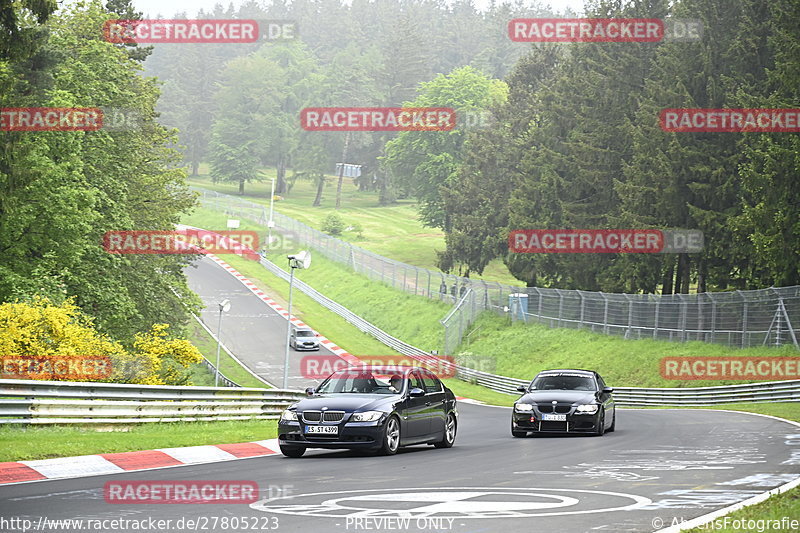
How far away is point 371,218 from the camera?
130500mm

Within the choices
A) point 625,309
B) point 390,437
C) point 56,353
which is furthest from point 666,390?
point 390,437

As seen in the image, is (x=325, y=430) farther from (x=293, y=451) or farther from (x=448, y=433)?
(x=448, y=433)

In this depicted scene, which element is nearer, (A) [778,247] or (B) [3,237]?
(B) [3,237]

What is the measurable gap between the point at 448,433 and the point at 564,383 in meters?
4.54

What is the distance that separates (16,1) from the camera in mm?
23641

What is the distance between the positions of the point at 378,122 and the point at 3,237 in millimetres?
108491

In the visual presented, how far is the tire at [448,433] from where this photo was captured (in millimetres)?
18891

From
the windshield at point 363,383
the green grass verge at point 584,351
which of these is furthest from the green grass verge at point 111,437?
the green grass verge at point 584,351

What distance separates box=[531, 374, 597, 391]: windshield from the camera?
2248 centimetres

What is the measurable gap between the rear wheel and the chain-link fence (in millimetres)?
26704

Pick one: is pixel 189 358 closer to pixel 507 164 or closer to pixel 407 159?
pixel 507 164

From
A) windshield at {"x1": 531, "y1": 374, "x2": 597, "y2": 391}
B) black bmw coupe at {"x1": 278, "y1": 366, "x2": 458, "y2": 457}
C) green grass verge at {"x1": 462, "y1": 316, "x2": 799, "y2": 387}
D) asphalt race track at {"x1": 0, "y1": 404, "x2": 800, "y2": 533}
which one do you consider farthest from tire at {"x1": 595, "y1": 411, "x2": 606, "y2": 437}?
green grass verge at {"x1": 462, "y1": 316, "x2": 799, "y2": 387}

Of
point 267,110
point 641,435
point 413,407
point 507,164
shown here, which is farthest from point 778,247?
point 267,110

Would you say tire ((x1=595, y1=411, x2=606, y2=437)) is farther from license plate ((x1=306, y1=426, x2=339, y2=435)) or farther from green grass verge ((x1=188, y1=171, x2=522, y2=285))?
green grass verge ((x1=188, y1=171, x2=522, y2=285))
